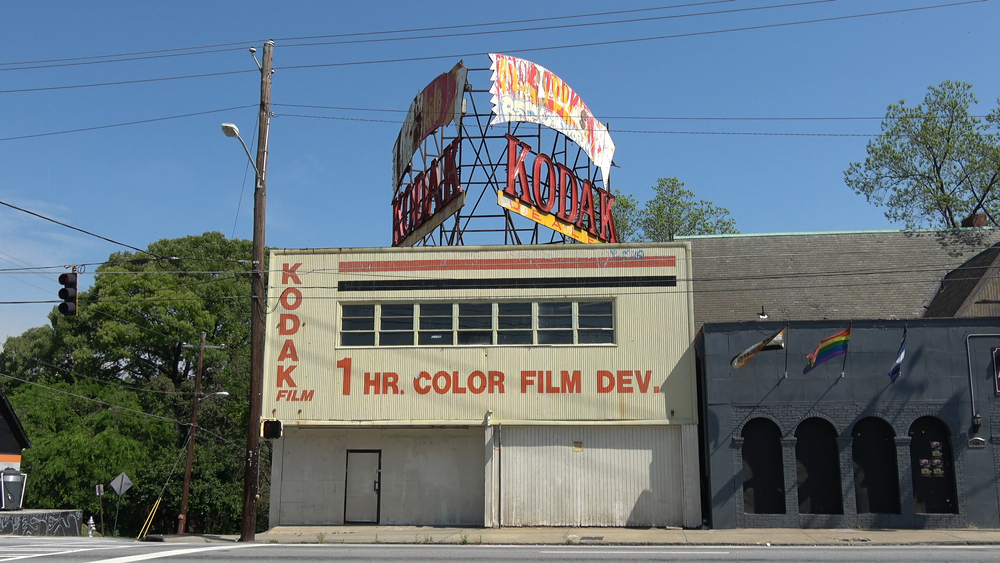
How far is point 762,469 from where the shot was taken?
20844mm

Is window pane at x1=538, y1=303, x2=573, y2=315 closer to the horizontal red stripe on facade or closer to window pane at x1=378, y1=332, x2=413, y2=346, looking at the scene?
the horizontal red stripe on facade

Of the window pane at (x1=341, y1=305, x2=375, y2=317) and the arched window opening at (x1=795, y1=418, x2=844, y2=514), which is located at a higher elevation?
the window pane at (x1=341, y1=305, x2=375, y2=317)

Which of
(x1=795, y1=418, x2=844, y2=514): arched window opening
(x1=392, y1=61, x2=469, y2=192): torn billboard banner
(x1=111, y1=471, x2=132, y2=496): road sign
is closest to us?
(x1=795, y1=418, x2=844, y2=514): arched window opening

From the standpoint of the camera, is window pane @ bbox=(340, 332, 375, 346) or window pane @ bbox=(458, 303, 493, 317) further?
window pane @ bbox=(340, 332, 375, 346)

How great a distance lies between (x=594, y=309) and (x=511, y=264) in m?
2.46

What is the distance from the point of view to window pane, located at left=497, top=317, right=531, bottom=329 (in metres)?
22.5

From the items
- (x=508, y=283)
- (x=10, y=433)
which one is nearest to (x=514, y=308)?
(x=508, y=283)

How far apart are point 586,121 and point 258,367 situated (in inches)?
645

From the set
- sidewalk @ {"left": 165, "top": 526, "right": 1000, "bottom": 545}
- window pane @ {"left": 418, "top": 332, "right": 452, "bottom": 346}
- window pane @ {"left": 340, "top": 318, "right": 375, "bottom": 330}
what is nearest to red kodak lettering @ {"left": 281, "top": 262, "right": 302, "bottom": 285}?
window pane @ {"left": 340, "top": 318, "right": 375, "bottom": 330}

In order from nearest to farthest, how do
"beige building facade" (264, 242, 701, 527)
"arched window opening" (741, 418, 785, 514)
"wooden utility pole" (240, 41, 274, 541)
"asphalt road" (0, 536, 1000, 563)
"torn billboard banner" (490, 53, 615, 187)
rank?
"asphalt road" (0, 536, 1000, 563) → "wooden utility pole" (240, 41, 274, 541) → "arched window opening" (741, 418, 785, 514) → "beige building facade" (264, 242, 701, 527) → "torn billboard banner" (490, 53, 615, 187)

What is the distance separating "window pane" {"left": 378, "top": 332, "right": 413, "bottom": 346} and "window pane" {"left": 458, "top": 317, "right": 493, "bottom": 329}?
1.36 meters

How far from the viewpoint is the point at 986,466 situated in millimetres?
19984

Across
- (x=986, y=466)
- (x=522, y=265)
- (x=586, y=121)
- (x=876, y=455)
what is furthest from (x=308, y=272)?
(x=986, y=466)

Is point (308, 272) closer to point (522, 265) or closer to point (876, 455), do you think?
point (522, 265)
